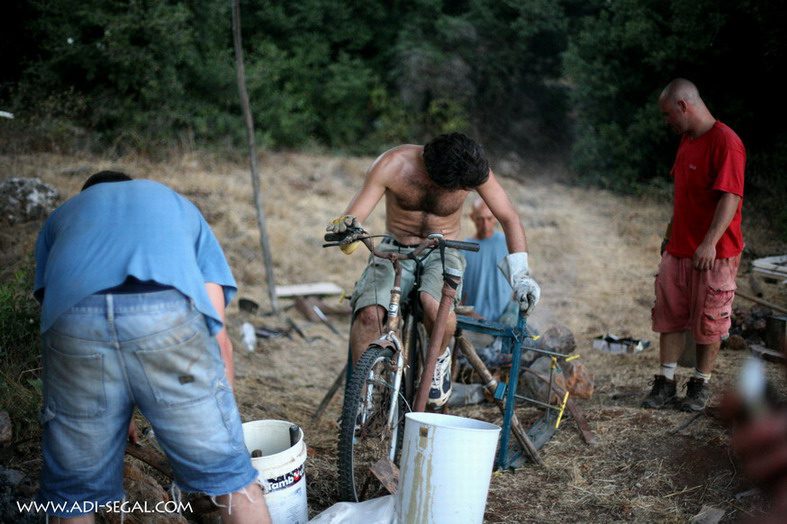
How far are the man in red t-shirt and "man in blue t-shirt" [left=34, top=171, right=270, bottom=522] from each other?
2822 mm

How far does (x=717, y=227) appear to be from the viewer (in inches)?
151

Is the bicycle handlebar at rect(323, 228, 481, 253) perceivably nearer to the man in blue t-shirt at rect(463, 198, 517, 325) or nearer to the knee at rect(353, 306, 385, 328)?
the knee at rect(353, 306, 385, 328)

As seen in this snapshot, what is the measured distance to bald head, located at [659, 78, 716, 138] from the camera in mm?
→ 3916

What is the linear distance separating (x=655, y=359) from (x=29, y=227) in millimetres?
5553

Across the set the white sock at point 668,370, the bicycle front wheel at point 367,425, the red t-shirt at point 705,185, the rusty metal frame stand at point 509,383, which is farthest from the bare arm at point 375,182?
the white sock at point 668,370

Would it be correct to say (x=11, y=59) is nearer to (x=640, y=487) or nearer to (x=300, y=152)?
(x=300, y=152)

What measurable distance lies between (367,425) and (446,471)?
1.96 ft

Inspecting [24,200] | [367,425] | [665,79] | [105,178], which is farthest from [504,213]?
[665,79]

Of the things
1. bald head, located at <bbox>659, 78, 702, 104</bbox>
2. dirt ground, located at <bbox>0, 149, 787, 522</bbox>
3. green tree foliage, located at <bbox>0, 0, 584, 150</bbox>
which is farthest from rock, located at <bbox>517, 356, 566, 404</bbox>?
green tree foliage, located at <bbox>0, 0, 584, 150</bbox>

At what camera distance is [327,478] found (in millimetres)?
3426

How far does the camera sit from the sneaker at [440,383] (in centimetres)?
357

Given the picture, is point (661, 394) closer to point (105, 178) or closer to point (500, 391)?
point (500, 391)

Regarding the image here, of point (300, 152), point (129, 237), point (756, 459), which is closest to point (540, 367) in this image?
point (129, 237)

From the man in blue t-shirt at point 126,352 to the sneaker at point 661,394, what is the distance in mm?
2787
